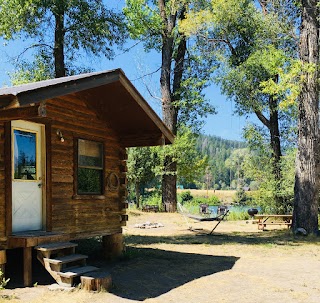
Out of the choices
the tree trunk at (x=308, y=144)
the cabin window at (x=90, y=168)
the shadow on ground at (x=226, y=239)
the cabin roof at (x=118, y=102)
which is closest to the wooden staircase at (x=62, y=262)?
the cabin window at (x=90, y=168)

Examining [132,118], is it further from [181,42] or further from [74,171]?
[181,42]

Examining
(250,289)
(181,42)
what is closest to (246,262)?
(250,289)

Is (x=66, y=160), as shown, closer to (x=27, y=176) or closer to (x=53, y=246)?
Result: (x=27, y=176)

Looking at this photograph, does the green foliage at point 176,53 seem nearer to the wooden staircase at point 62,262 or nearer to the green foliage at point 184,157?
the green foliage at point 184,157

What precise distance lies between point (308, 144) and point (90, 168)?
867 centimetres

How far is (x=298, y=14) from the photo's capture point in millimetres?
17766

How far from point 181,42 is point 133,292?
2171cm

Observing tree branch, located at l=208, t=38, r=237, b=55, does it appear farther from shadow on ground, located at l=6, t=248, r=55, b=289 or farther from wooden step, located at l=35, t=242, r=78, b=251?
wooden step, located at l=35, t=242, r=78, b=251

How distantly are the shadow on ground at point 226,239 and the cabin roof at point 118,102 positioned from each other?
414 centimetres

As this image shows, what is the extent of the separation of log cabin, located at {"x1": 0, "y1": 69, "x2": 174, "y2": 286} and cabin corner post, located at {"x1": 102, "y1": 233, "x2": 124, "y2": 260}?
0.02 m

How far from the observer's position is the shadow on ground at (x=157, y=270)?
7031 millimetres

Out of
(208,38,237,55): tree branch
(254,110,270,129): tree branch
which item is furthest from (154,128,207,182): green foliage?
(208,38,237,55): tree branch

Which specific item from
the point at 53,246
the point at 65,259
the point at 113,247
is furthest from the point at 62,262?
the point at 113,247

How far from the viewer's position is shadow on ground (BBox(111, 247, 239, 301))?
7031mm
